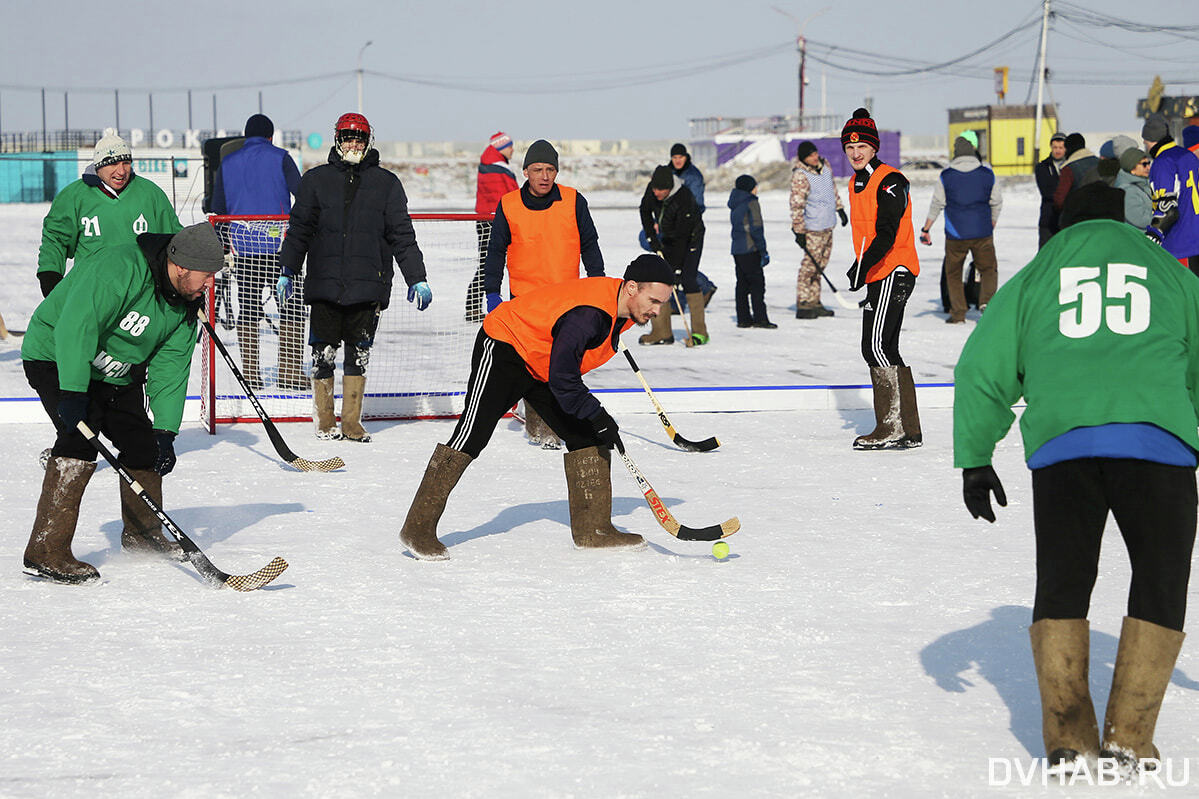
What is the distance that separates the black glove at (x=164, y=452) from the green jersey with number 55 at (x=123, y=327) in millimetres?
43

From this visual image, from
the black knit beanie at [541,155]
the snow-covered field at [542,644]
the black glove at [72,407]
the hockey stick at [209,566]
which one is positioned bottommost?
the snow-covered field at [542,644]

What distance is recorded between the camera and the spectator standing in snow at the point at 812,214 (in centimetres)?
1328

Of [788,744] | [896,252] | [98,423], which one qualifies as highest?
[896,252]

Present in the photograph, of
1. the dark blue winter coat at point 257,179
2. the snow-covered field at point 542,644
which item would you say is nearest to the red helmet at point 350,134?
the snow-covered field at point 542,644

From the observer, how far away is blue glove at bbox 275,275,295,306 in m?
7.98

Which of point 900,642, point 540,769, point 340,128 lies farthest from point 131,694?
point 340,128

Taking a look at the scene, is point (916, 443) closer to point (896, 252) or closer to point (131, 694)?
point (896, 252)

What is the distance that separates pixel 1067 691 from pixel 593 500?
8.73ft

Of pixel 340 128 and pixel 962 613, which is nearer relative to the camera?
pixel 962 613

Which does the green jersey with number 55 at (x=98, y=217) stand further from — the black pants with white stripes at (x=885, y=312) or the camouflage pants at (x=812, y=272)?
the camouflage pants at (x=812, y=272)

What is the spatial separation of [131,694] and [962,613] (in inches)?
104

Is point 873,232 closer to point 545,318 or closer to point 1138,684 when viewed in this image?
point 545,318

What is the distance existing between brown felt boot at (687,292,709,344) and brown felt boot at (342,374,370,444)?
4687mm

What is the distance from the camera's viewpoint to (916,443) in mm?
7785
